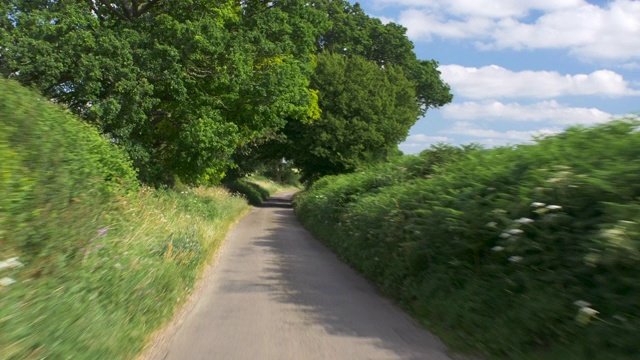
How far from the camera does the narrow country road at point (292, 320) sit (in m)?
6.31

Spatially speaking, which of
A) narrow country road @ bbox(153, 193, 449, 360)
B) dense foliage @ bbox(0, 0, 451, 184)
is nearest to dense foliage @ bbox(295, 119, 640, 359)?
narrow country road @ bbox(153, 193, 449, 360)

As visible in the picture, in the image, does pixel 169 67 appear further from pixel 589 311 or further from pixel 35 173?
pixel 589 311

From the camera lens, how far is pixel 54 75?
1609 centimetres

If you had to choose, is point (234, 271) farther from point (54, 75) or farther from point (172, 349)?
point (54, 75)

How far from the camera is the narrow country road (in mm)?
6309

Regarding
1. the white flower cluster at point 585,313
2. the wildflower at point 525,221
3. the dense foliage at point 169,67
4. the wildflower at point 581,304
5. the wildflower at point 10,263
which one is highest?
the dense foliage at point 169,67

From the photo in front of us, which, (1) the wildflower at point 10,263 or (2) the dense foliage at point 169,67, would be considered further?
(2) the dense foliage at point 169,67

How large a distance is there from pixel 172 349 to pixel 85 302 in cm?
143

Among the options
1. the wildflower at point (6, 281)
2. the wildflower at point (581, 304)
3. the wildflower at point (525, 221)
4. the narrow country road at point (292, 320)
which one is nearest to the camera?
the wildflower at point (6, 281)

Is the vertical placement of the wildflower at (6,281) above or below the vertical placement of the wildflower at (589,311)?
above

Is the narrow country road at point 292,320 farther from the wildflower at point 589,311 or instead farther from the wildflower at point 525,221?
the wildflower at point 589,311

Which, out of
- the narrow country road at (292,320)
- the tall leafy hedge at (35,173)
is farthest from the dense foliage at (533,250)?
the tall leafy hedge at (35,173)

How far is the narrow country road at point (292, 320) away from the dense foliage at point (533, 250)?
561 mm

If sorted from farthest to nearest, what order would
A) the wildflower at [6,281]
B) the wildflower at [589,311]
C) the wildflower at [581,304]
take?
the wildflower at [581,304] < the wildflower at [589,311] < the wildflower at [6,281]
